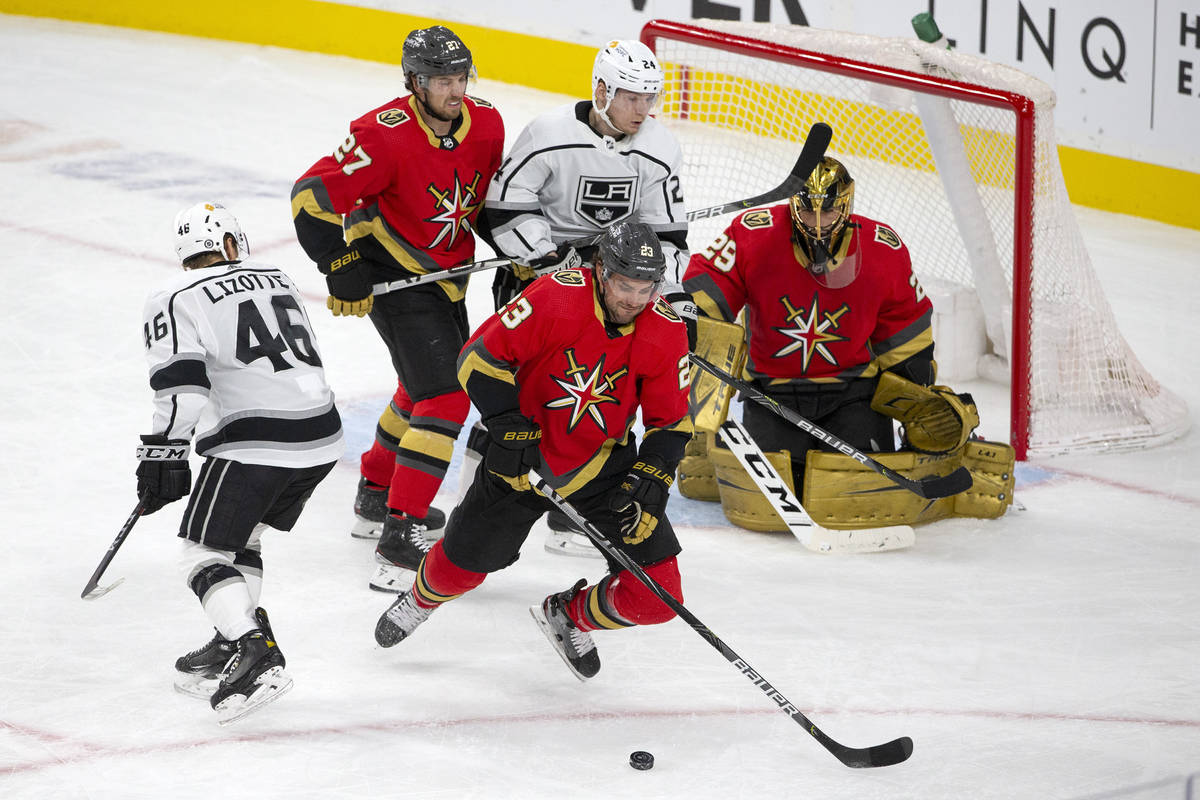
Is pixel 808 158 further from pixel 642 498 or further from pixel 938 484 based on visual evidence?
pixel 642 498

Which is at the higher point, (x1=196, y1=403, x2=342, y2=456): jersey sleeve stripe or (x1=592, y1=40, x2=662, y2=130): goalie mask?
(x1=592, y1=40, x2=662, y2=130): goalie mask

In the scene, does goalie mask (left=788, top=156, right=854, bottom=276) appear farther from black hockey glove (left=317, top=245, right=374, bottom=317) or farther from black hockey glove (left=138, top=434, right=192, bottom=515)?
black hockey glove (left=138, top=434, right=192, bottom=515)

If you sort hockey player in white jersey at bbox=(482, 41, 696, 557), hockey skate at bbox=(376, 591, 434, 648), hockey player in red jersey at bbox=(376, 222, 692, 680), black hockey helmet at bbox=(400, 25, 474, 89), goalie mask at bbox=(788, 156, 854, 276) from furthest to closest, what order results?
goalie mask at bbox=(788, 156, 854, 276)
hockey player in white jersey at bbox=(482, 41, 696, 557)
black hockey helmet at bbox=(400, 25, 474, 89)
hockey skate at bbox=(376, 591, 434, 648)
hockey player in red jersey at bbox=(376, 222, 692, 680)

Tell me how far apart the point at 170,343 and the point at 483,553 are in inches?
28.5

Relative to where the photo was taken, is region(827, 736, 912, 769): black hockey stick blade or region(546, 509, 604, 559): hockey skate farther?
region(546, 509, 604, 559): hockey skate

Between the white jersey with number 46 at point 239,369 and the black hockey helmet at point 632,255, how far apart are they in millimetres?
653

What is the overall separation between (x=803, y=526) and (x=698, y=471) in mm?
458

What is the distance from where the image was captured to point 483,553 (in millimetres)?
3125

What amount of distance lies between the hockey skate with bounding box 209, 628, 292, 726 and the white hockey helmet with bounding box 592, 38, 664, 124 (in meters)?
1.49

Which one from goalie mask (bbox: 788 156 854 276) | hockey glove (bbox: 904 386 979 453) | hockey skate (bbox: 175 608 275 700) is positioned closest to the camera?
hockey skate (bbox: 175 608 275 700)

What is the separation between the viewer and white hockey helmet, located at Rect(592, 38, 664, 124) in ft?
12.0

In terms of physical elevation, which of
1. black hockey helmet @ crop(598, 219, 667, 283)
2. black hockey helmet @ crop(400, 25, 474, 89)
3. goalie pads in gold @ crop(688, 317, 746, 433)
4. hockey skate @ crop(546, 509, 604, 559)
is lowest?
hockey skate @ crop(546, 509, 604, 559)

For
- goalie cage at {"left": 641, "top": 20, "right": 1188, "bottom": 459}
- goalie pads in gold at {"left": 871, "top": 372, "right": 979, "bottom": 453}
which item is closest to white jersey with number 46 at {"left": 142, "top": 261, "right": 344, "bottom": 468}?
goalie pads in gold at {"left": 871, "top": 372, "right": 979, "bottom": 453}

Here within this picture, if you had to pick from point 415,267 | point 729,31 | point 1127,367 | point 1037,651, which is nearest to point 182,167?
point 729,31
